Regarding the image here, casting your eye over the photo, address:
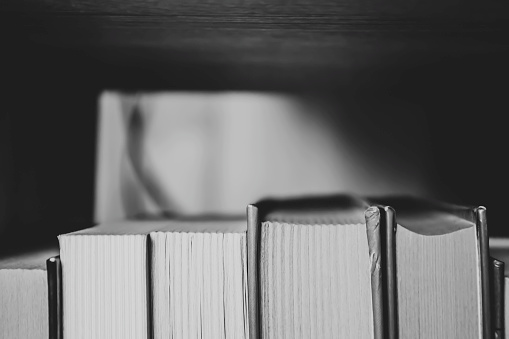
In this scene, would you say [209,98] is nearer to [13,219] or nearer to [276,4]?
[276,4]

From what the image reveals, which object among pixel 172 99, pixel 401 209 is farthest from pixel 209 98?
pixel 401 209

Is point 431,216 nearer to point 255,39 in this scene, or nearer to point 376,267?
point 376,267

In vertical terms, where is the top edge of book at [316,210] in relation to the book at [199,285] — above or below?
above

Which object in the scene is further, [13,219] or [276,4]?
[13,219]

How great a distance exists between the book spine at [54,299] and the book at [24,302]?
4 centimetres

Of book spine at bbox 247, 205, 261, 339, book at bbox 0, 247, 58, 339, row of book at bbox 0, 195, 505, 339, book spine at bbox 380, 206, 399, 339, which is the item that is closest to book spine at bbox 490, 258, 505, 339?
row of book at bbox 0, 195, 505, 339

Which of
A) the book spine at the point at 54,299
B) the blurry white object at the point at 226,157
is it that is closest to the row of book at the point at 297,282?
the book spine at the point at 54,299

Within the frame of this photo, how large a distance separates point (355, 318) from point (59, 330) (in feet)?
1.02

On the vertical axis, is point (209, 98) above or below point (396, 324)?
above

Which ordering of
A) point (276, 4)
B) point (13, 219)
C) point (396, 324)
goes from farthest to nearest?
point (13, 219)
point (276, 4)
point (396, 324)

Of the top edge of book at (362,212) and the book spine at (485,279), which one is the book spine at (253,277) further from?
the book spine at (485,279)

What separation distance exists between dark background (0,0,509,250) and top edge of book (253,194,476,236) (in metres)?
0.10

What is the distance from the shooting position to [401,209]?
73 cm

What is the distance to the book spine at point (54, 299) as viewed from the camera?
55 centimetres
